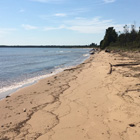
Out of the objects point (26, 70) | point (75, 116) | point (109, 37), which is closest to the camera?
point (75, 116)

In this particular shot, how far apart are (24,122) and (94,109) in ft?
7.60

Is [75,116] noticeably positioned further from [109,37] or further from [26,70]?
[109,37]

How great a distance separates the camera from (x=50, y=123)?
5.18 meters

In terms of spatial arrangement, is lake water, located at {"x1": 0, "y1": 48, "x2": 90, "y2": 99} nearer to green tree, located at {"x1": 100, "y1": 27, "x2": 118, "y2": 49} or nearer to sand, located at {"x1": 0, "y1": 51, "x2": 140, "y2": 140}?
sand, located at {"x1": 0, "y1": 51, "x2": 140, "y2": 140}

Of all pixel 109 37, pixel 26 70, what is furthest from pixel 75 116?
pixel 109 37

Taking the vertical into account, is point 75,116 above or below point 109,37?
below

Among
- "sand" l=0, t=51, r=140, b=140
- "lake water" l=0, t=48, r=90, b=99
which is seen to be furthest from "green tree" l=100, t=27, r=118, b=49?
"sand" l=0, t=51, r=140, b=140

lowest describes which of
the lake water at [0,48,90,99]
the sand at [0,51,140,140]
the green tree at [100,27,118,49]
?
the lake water at [0,48,90,99]

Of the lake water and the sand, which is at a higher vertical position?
the sand

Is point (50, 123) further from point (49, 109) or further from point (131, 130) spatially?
point (131, 130)

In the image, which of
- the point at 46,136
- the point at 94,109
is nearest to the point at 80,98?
the point at 94,109

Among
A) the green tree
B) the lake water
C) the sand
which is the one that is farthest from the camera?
the green tree

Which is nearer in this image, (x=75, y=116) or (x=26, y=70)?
(x=75, y=116)

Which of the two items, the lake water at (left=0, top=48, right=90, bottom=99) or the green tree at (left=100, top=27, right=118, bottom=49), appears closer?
the lake water at (left=0, top=48, right=90, bottom=99)
